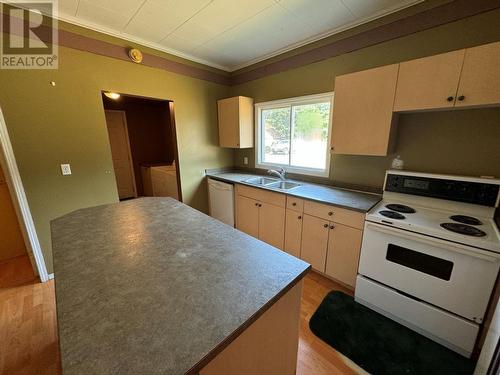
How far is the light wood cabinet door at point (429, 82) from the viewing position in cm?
142

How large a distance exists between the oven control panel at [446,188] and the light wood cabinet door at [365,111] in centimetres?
34

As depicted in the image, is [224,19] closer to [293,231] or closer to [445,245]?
[293,231]

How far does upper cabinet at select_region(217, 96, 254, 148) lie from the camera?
3.02 metres

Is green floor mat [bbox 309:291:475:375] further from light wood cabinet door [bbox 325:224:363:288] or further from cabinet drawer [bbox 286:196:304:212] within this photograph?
cabinet drawer [bbox 286:196:304:212]

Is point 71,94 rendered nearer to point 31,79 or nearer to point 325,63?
point 31,79

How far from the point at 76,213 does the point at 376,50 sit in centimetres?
302

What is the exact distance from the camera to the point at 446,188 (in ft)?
5.34

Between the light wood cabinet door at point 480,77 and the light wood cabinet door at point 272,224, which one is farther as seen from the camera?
the light wood cabinet door at point 272,224

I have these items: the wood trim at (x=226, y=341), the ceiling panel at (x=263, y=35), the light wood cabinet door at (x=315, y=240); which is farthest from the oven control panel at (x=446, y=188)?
the ceiling panel at (x=263, y=35)

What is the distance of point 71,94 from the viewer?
81.1 inches

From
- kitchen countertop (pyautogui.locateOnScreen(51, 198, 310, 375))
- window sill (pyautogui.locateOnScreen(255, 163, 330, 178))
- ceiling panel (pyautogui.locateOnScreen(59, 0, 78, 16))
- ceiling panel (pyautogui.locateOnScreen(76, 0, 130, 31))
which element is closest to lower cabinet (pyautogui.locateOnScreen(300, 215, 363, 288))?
window sill (pyautogui.locateOnScreen(255, 163, 330, 178))

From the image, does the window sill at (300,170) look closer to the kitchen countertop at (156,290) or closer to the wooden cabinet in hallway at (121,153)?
the kitchen countertop at (156,290)

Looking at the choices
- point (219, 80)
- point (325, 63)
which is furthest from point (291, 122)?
point (219, 80)

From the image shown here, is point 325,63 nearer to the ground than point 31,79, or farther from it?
farther from it
